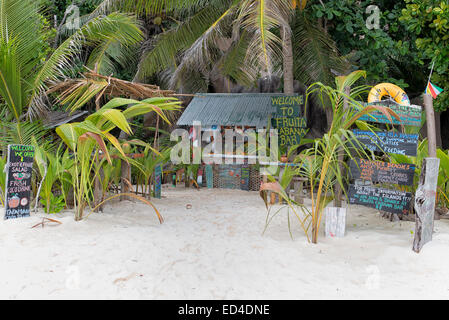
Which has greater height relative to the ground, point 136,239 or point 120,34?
point 120,34

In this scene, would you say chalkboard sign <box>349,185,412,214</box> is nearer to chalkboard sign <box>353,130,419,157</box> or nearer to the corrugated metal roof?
chalkboard sign <box>353,130,419,157</box>

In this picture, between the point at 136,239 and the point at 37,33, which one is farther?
the point at 37,33

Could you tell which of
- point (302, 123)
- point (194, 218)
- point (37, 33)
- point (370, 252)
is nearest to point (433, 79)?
point (302, 123)

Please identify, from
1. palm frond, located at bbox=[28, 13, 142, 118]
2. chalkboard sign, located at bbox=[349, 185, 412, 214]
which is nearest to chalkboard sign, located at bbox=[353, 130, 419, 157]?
chalkboard sign, located at bbox=[349, 185, 412, 214]

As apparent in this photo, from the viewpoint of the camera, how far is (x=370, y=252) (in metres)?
3.63

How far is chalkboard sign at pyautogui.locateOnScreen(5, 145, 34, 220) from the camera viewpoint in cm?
426

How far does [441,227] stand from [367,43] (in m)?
4.26

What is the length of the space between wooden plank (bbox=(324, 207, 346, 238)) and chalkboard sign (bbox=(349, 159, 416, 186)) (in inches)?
17.7

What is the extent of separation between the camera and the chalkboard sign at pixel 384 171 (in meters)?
4.04

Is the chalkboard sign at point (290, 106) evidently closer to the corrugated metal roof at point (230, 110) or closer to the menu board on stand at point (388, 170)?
the corrugated metal roof at point (230, 110)

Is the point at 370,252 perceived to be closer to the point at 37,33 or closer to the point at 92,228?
the point at 92,228

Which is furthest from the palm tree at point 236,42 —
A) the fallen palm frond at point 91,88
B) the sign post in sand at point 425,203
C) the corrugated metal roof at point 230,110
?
the sign post in sand at point 425,203

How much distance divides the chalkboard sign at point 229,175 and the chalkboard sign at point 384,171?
412 cm
